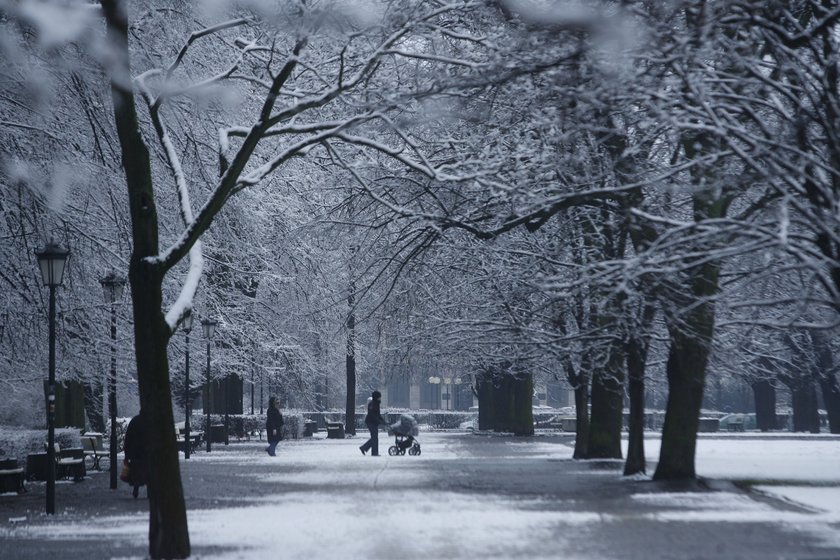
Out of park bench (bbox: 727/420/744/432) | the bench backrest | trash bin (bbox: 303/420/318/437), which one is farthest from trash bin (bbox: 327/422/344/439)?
park bench (bbox: 727/420/744/432)

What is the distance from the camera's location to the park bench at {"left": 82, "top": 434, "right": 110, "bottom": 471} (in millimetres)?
31219

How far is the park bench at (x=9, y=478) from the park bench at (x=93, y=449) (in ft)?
23.3

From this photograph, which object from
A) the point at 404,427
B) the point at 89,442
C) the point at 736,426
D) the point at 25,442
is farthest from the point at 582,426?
the point at 736,426

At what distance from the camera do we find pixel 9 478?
2247cm

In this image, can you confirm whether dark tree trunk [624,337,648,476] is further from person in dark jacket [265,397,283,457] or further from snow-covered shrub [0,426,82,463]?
person in dark jacket [265,397,283,457]

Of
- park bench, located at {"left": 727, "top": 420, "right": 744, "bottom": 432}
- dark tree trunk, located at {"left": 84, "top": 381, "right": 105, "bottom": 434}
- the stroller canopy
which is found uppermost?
dark tree trunk, located at {"left": 84, "top": 381, "right": 105, "bottom": 434}

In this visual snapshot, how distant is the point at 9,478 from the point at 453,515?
363 inches

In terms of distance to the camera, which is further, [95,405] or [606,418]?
[95,405]

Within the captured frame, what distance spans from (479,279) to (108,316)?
23.0 ft

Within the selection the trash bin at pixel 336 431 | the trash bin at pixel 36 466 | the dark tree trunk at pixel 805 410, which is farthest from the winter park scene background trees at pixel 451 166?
the dark tree trunk at pixel 805 410

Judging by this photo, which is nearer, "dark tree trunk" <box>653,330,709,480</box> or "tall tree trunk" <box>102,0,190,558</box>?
"tall tree trunk" <box>102,0,190,558</box>

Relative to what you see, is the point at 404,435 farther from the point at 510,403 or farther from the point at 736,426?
the point at 736,426

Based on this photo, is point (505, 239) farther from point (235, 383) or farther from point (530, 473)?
point (235, 383)

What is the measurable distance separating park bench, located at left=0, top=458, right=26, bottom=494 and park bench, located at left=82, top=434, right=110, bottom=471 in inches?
280
